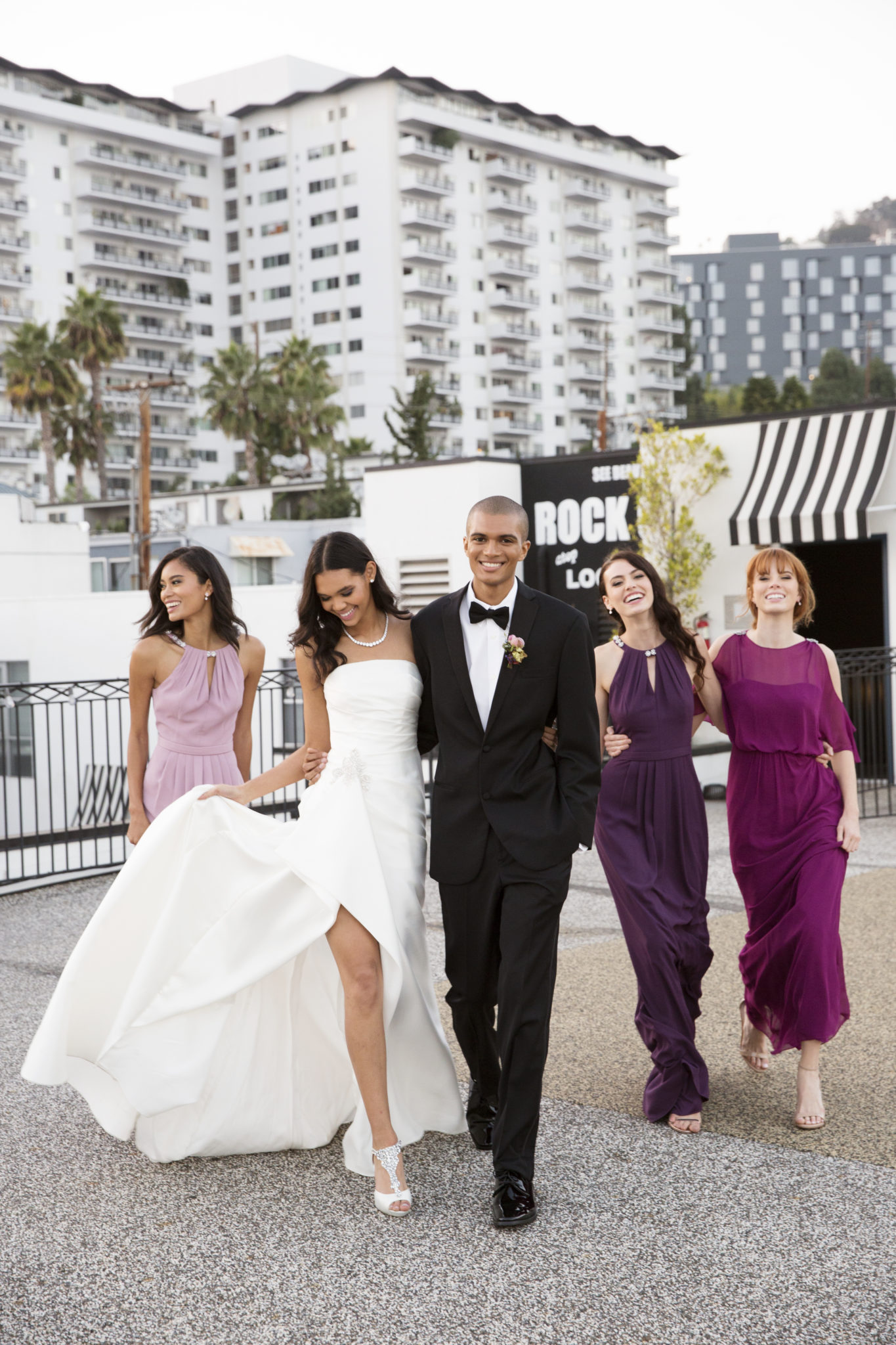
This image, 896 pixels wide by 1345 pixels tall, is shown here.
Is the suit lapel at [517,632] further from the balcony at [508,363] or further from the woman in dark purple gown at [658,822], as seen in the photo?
the balcony at [508,363]

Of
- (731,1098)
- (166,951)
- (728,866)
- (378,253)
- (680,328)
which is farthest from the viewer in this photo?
(680,328)

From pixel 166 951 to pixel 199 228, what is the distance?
10517cm

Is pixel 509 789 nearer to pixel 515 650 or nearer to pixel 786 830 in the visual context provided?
pixel 515 650

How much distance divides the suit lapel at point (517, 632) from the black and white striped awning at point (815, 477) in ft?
40.7

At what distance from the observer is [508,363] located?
9781 cm

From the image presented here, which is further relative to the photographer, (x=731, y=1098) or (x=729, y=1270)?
(x=731, y=1098)

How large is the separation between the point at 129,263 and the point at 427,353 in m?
22.9

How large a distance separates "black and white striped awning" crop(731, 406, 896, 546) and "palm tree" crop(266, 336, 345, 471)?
54716 millimetres

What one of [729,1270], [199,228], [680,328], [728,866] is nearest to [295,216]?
[199,228]

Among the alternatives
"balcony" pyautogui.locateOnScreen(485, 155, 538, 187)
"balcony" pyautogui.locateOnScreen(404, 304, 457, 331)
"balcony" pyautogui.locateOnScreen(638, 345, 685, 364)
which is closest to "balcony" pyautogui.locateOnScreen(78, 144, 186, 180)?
"balcony" pyautogui.locateOnScreen(404, 304, 457, 331)

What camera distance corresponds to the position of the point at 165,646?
218 inches

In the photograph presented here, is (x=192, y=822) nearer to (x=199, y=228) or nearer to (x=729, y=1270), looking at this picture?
(x=729, y=1270)

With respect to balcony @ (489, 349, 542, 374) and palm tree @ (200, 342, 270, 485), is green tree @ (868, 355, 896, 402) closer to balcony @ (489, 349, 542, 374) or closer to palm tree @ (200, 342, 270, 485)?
balcony @ (489, 349, 542, 374)

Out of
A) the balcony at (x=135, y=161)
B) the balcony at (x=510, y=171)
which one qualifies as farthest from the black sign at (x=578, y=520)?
the balcony at (x=510, y=171)
